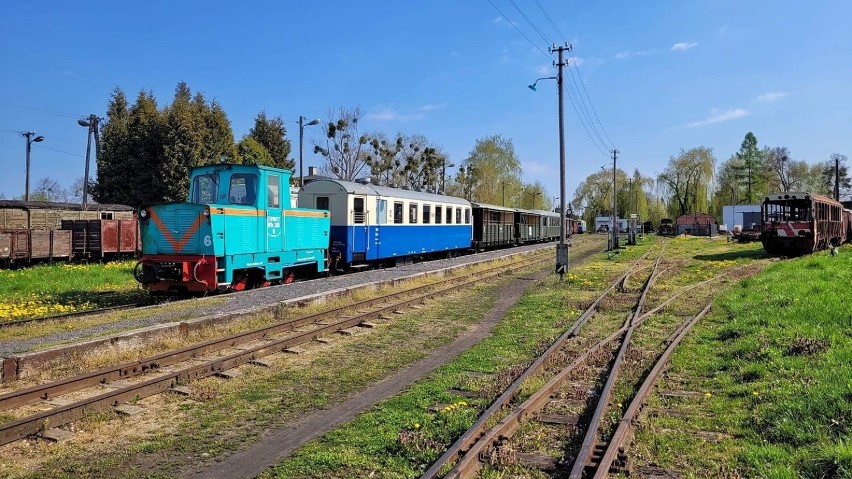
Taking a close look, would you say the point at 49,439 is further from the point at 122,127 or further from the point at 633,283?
the point at 122,127

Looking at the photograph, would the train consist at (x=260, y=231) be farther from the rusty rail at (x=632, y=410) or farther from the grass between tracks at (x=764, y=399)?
the grass between tracks at (x=764, y=399)

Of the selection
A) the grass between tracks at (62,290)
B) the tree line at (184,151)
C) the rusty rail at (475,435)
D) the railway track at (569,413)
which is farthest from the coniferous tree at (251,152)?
the rusty rail at (475,435)

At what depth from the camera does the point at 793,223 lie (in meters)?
25.3

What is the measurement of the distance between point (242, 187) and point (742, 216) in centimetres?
7267

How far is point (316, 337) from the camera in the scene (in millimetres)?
9812

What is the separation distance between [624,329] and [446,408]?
528 centimetres

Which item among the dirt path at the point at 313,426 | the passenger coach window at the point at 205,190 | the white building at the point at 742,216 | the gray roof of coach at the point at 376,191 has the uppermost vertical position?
the white building at the point at 742,216

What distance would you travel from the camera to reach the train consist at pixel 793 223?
2520 cm

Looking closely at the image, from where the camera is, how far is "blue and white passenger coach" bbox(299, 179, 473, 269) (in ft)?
63.3

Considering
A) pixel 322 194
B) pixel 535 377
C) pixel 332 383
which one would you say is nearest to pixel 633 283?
pixel 322 194

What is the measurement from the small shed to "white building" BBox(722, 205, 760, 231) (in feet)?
7.06

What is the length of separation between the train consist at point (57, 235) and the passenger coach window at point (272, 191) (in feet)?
41.5

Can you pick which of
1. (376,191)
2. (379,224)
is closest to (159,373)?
(379,224)

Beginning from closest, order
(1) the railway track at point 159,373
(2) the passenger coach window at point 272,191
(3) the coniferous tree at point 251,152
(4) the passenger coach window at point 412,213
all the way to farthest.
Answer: (1) the railway track at point 159,373, (2) the passenger coach window at point 272,191, (4) the passenger coach window at point 412,213, (3) the coniferous tree at point 251,152
